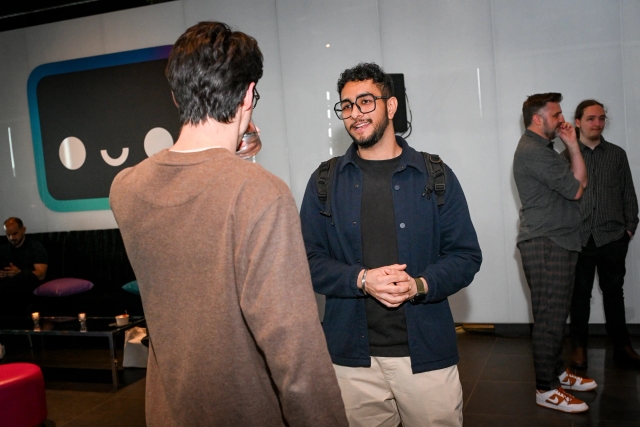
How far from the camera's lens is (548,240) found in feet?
11.9

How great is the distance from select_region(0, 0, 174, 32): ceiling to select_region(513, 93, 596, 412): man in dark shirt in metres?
4.51

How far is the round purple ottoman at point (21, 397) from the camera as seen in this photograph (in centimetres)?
363

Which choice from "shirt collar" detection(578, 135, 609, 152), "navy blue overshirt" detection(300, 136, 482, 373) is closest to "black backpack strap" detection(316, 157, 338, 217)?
"navy blue overshirt" detection(300, 136, 482, 373)

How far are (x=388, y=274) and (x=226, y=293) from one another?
3.40 ft

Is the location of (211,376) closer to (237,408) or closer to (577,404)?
(237,408)

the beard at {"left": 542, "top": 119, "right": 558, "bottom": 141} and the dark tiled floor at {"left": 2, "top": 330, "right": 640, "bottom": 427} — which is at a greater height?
the beard at {"left": 542, "top": 119, "right": 558, "bottom": 141}

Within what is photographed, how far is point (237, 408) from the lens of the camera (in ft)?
4.07

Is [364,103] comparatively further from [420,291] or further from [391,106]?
[420,291]

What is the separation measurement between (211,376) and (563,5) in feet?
15.7

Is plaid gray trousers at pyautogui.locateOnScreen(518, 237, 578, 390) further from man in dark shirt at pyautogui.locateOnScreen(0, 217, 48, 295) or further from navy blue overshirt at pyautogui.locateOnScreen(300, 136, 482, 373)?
man in dark shirt at pyautogui.locateOnScreen(0, 217, 48, 295)

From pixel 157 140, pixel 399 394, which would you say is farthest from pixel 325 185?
pixel 157 140

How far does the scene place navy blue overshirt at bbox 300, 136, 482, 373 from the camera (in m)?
2.23

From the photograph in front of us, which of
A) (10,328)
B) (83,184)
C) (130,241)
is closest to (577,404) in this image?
(130,241)

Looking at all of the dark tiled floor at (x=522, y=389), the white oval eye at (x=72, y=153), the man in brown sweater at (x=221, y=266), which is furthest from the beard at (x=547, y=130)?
the white oval eye at (x=72, y=153)
